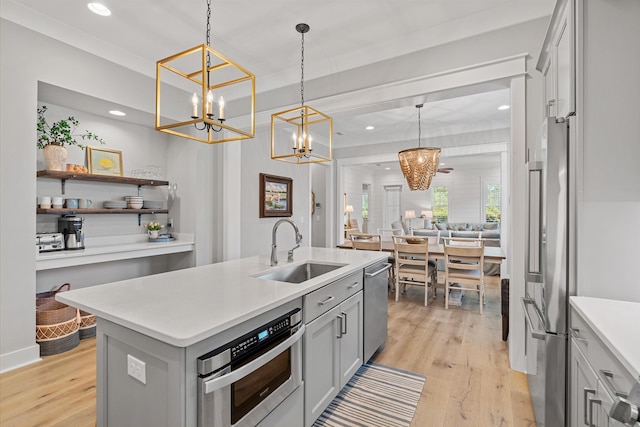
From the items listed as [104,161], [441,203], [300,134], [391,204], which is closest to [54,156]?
[104,161]

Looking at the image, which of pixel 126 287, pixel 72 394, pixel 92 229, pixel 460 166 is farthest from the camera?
pixel 460 166

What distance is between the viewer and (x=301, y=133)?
264 centimetres

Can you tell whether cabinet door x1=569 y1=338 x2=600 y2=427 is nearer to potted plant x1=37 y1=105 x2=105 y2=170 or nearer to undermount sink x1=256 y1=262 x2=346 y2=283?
undermount sink x1=256 y1=262 x2=346 y2=283

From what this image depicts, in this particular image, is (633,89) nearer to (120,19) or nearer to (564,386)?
(564,386)

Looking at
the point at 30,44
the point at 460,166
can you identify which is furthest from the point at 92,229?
the point at 460,166

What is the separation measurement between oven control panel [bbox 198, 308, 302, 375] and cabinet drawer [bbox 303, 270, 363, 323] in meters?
0.10

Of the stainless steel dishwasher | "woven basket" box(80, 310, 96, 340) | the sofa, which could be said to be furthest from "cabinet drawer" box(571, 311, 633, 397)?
the sofa

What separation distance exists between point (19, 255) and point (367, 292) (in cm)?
287

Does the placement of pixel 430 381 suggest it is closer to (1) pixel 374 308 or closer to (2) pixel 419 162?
(1) pixel 374 308

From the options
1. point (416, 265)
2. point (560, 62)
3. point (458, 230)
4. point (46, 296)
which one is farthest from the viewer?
point (458, 230)

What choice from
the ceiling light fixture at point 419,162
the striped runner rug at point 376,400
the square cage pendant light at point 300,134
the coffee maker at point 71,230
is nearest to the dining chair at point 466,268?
the ceiling light fixture at point 419,162

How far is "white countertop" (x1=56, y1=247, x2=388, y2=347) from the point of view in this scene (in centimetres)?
112

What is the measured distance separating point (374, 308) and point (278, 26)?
264 centimetres

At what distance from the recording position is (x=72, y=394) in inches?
84.7
